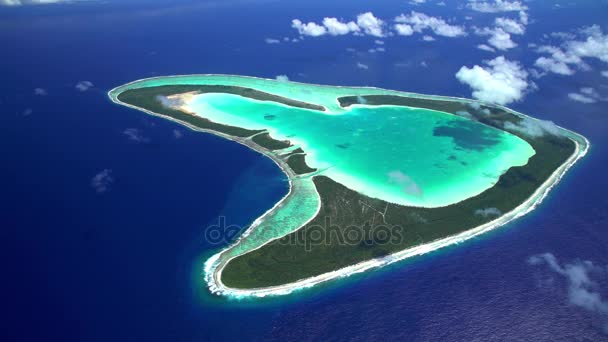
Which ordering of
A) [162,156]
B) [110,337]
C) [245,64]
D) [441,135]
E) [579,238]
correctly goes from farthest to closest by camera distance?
[245,64] → [441,135] → [162,156] → [579,238] → [110,337]

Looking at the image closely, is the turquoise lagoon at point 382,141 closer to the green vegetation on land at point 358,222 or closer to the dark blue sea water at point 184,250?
the green vegetation on land at point 358,222

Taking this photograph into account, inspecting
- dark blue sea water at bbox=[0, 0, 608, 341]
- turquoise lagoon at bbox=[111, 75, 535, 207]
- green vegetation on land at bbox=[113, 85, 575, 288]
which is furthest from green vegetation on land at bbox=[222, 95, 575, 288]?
dark blue sea water at bbox=[0, 0, 608, 341]

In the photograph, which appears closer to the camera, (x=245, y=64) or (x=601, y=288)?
(x=601, y=288)

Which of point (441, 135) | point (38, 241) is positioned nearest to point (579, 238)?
point (441, 135)

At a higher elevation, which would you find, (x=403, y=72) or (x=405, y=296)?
(x=403, y=72)

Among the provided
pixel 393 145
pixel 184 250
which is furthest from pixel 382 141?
pixel 184 250

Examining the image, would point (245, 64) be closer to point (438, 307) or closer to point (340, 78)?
point (340, 78)

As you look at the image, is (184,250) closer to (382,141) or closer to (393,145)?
(393,145)

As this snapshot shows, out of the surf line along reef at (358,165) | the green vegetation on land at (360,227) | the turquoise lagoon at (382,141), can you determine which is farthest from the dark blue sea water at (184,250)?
the turquoise lagoon at (382,141)

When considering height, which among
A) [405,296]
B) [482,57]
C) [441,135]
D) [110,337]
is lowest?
[110,337]
